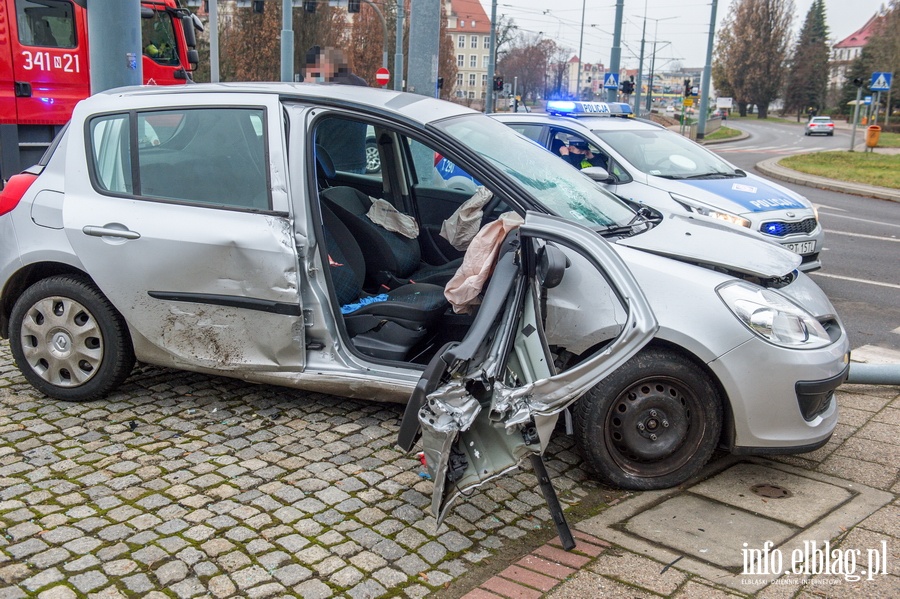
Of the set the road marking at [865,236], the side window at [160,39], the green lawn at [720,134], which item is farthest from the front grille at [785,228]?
the green lawn at [720,134]

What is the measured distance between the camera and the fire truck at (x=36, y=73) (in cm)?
1243

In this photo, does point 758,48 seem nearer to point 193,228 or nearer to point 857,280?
point 857,280

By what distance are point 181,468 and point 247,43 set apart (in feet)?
144

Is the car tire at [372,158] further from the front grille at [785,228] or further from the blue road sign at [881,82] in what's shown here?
the blue road sign at [881,82]

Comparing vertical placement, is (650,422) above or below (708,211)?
below

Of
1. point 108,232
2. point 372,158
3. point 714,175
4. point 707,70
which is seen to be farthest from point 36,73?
point 707,70

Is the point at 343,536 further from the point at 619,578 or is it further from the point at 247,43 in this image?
the point at 247,43

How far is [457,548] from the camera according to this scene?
11.4ft

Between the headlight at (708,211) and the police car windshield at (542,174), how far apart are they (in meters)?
3.90

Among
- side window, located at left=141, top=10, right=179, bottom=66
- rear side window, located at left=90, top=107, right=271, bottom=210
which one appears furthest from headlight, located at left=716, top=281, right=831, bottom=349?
side window, located at left=141, top=10, right=179, bottom=66

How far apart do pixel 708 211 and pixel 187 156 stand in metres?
5.64

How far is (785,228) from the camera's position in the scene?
8648mm

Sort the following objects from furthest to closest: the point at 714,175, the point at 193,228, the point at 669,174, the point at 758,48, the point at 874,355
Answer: the point at 758,48 → the point at 714,175 → the point at 669,174 → the point at 874,355 → the point at 193,228

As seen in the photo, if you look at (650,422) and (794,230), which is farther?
(794,230)
